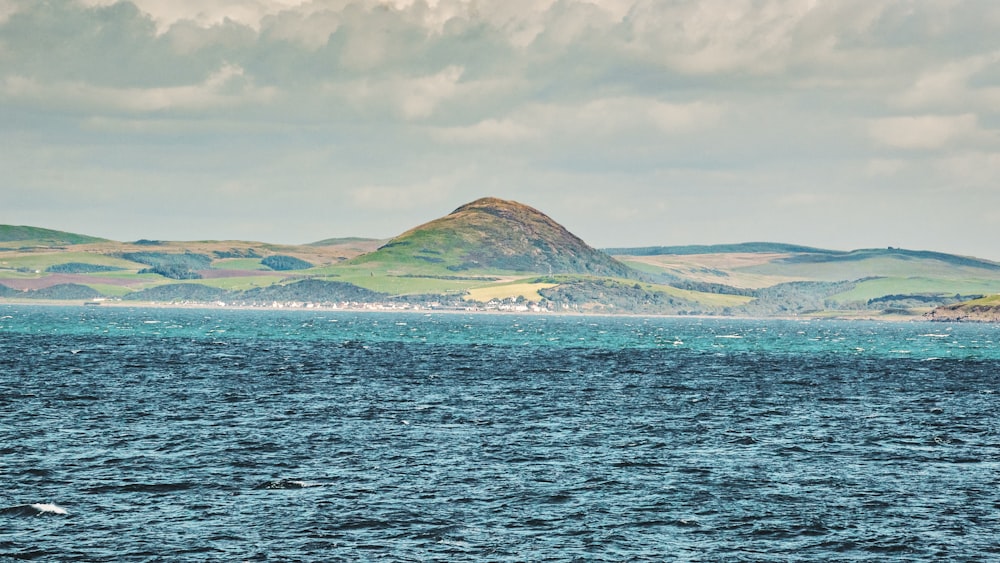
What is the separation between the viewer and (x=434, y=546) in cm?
4047

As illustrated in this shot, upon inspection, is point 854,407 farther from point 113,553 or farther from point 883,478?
point 113,553

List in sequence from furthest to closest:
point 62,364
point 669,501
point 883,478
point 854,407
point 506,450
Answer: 1. point 62,364
2. point 854,407
3. point 506,450
4. point 883,478
5. point 669,501

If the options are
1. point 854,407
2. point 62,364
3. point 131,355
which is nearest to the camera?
point 854,407

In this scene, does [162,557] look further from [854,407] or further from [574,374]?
[574,374]

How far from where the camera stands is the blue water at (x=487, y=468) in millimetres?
41281

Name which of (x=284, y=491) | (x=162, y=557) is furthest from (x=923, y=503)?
(x=162, y=557)

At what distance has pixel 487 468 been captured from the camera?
185 ft

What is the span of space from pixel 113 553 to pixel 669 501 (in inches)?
898

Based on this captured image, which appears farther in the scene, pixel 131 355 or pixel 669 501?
pixel 131 355

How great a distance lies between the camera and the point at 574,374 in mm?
122250

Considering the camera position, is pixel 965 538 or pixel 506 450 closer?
pixel 965 538

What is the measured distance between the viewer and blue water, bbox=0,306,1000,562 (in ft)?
135

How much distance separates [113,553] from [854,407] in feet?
212

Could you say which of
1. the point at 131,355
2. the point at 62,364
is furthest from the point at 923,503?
the point at 131,355
